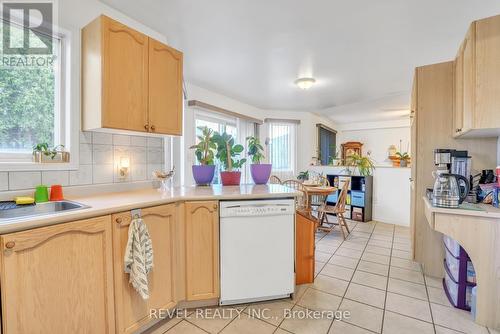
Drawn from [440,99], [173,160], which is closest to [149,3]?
[173,160]

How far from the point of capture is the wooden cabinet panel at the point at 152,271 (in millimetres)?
1368

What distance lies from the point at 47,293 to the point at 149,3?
196 cm

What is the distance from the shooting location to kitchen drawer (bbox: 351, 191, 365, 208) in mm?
4348

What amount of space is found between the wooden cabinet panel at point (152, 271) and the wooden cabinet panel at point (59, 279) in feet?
0.15

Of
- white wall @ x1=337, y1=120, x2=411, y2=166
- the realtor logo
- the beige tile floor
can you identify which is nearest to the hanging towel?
the beige tile floor

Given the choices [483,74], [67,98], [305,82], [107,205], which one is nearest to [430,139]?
[483,74]

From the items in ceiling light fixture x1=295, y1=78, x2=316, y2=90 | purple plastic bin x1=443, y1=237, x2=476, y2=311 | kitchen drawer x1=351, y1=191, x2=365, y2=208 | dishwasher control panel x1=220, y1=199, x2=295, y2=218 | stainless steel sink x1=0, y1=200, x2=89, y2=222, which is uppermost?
ceiling light fixture x1=295, y1=78, x2=316, y2=90

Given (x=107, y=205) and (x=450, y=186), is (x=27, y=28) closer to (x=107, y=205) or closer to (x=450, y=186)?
(x=107, y=205)

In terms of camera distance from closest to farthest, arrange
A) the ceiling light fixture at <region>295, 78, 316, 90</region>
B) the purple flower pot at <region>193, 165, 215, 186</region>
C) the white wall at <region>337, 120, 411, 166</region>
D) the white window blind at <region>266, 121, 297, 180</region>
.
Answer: the purple flower pot at <region>193, 165, 215, 186</region>, the ceiling light fixture at <region>295, 78, 316, 90</region>, the white window blind at <region>266, 121, 297, 180</region>, the white wall at <region>337, 120, 411, 166</region>

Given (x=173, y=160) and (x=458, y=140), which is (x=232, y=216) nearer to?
(x=173, y=160)

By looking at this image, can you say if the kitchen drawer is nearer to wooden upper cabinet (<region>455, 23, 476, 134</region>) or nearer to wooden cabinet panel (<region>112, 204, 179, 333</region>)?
wooden upper cabinet (<region>455, 23, 476, 134</region>)

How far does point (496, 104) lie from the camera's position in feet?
5.00

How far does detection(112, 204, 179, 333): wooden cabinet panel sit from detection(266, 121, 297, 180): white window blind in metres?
3.69

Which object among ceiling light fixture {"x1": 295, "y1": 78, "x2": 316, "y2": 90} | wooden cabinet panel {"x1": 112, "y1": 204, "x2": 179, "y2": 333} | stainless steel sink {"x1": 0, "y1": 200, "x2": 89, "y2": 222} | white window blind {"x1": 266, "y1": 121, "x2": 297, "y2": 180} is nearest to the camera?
stainless steel sink {"x1": 0, "y1": 200, "x2": 89, "y2": 222}
